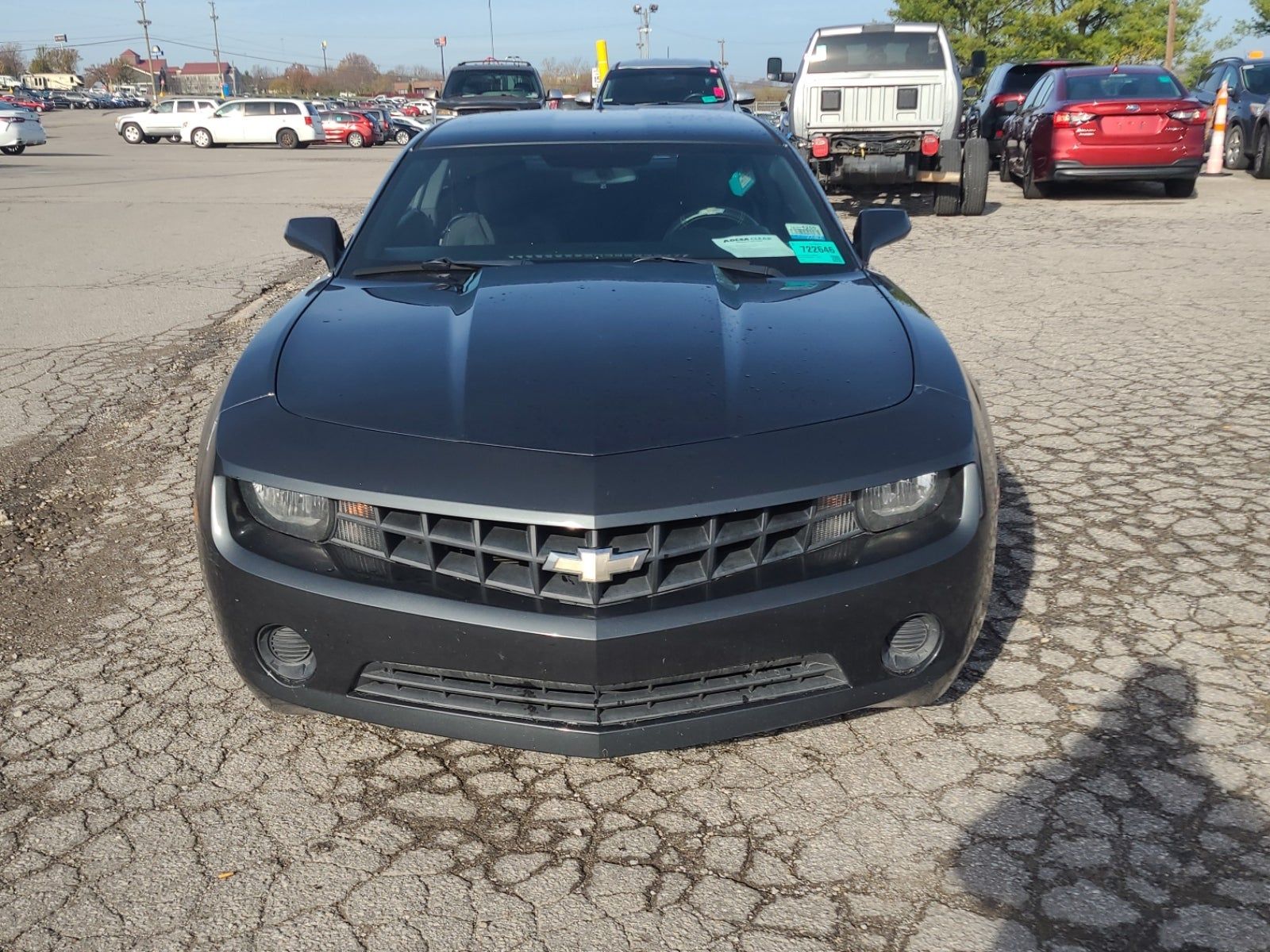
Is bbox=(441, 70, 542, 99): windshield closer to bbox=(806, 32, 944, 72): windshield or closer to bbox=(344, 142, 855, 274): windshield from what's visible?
bbox=(806, 32, 944, 72): windshield

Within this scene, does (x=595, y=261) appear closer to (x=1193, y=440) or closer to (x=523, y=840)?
(x=523, y=840)

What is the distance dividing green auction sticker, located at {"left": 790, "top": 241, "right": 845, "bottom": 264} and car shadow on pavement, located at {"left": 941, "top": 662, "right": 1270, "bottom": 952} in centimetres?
159

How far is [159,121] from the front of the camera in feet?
136

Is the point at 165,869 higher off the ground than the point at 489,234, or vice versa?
the point at 489,234

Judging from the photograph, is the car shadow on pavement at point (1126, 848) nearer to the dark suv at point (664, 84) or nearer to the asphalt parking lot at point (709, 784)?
the asphalt parking lot at point (709, 784)

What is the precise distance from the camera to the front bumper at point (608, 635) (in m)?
2.42

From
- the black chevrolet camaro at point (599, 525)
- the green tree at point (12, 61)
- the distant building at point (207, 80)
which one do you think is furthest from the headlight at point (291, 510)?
the green tree at point (12, 61)

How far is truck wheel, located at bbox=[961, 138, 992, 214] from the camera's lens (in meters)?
12.6

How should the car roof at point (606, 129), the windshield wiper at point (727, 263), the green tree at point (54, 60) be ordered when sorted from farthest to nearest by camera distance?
the green tree at point (54, 60)
the car roof at point (606, 129)
the windshield wiper at point (727, 263)

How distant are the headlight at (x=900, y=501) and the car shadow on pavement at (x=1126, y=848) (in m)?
0.68

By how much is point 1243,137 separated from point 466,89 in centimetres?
1347

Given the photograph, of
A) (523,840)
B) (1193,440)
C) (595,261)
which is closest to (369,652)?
(523,840)

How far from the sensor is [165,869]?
2480 millimetres

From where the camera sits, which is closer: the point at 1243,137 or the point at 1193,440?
the point at 1193,440
